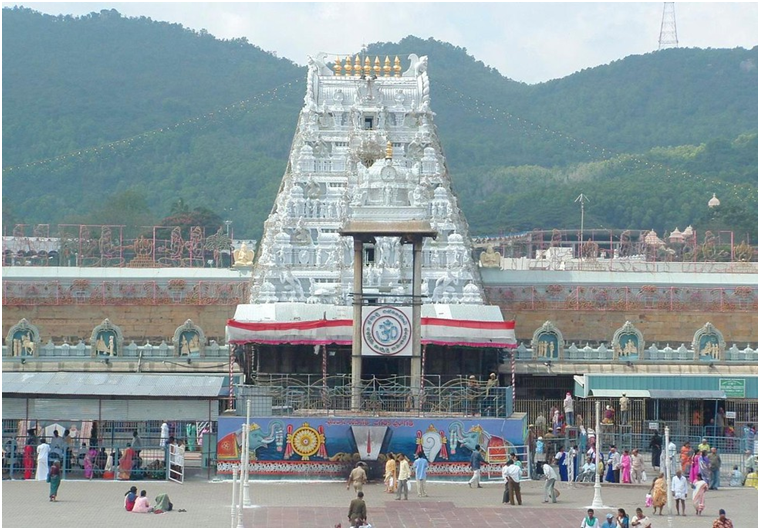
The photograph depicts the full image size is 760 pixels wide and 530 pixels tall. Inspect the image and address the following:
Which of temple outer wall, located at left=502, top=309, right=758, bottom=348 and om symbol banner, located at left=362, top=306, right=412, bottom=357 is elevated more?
temple outer wall, located at left=502, top=309, right=758, bottom=348

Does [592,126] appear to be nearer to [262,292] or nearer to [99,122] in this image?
[99,122]

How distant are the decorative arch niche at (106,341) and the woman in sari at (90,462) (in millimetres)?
15447

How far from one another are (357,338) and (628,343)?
694 inches

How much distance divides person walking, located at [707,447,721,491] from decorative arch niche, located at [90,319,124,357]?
22.6 m

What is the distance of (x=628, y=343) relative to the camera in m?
58.8

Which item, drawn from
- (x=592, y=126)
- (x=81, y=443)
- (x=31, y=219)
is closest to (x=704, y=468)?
(x=81, y=443)

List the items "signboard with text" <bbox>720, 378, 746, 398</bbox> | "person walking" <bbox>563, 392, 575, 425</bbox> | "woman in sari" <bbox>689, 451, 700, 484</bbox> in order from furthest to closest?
1. "signboard with text" <bbox>720, 378, 746, 398</bbox>
2. "person walking" <bbox>563, 392, 575, 425</bbox>
3. "woman in sari" <bbox>689, 451, 700, 484</bbox>

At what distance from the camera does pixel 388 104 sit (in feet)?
201

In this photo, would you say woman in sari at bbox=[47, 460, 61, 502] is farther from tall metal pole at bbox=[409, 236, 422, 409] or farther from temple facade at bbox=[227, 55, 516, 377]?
temple facade at bbox=[227, 55, 516, 377]

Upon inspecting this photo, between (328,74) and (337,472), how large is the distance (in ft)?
76.8

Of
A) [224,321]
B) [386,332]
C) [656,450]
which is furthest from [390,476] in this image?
[224,321]

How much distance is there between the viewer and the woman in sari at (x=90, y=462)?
41.5m

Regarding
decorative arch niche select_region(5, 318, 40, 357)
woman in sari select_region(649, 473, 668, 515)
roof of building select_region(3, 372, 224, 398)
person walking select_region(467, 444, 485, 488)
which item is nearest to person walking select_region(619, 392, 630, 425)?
person walking select_region(467, 444, 485, 488)

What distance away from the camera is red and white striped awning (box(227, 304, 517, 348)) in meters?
51.0
